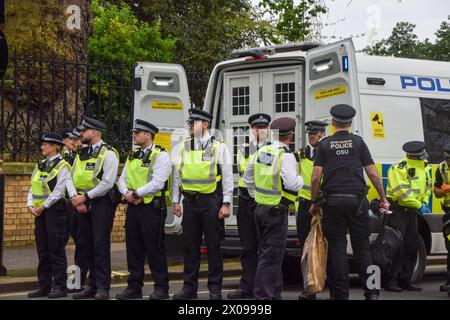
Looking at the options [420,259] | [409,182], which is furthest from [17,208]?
[409,182]

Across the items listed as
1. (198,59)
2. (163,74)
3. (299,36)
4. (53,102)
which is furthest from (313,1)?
(163,74)

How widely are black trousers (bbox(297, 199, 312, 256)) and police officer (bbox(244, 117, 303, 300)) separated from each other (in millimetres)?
741

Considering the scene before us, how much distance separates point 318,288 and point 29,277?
3956 millimetres

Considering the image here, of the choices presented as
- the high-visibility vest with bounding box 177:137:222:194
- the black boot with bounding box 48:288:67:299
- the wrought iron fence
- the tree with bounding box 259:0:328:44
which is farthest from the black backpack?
the tree with bounding box 259:0:328:44

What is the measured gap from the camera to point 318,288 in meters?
8.69

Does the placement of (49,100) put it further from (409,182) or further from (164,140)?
(409,182)

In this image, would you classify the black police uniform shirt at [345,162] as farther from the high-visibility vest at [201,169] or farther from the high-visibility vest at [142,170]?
the high-visibility vest at [142,170]

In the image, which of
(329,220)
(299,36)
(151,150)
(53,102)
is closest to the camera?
(329,220)

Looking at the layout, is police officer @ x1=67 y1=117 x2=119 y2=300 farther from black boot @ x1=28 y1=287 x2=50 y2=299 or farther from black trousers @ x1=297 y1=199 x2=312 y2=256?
black trousers @ x1=297 y1=199 x2=312 y2=256

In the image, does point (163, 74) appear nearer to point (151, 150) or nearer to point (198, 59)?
point (151, 150)

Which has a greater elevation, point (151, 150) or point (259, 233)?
point (151, 150)

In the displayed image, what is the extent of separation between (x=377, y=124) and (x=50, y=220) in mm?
3861

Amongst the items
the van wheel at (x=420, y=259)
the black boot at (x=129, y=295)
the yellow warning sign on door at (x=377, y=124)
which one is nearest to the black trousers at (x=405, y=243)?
the van wheel at (x=420, y=259)

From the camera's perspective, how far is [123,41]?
25438mm
